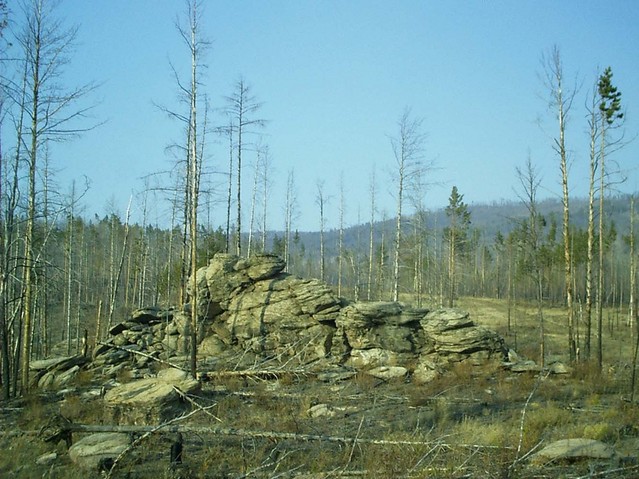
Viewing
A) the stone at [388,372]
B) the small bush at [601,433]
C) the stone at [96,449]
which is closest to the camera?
the stone at [96,449]

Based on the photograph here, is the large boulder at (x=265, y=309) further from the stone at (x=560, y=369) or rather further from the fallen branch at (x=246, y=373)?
the stone at (x=560, y=369)

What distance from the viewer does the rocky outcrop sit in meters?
A: 20.5

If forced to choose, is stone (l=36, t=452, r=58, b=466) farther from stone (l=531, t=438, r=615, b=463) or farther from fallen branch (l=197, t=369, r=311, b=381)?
fallen branch (l=197, t=369, r=311, b=381)

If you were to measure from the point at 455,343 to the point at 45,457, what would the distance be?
15.7m

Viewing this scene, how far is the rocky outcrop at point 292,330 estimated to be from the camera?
20.5m

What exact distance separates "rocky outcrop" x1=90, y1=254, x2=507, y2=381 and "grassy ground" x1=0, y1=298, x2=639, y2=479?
1484mm

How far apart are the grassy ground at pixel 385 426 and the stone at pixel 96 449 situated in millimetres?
274

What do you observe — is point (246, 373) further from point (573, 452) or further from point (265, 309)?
point (573, 452)

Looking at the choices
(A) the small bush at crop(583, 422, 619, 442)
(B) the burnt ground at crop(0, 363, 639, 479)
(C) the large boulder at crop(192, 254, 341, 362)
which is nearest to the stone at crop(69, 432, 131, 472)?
(B) the burnt ground at crop(0, 363, 639, 479)

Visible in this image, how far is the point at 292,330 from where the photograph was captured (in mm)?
22047

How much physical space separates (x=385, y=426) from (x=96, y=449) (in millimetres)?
6709

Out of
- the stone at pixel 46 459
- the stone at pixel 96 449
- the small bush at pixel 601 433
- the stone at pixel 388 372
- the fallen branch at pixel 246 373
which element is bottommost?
the stone at pixel 388 372

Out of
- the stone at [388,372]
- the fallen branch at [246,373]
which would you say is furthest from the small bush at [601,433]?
the fallen branch at [246,373]

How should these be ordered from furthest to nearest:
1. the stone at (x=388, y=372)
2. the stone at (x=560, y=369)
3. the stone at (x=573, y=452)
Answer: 1. the stone at (x=560, y=369)
2. the stone at (x=388, y=372)
3. the stone at (x=573, y=452)
